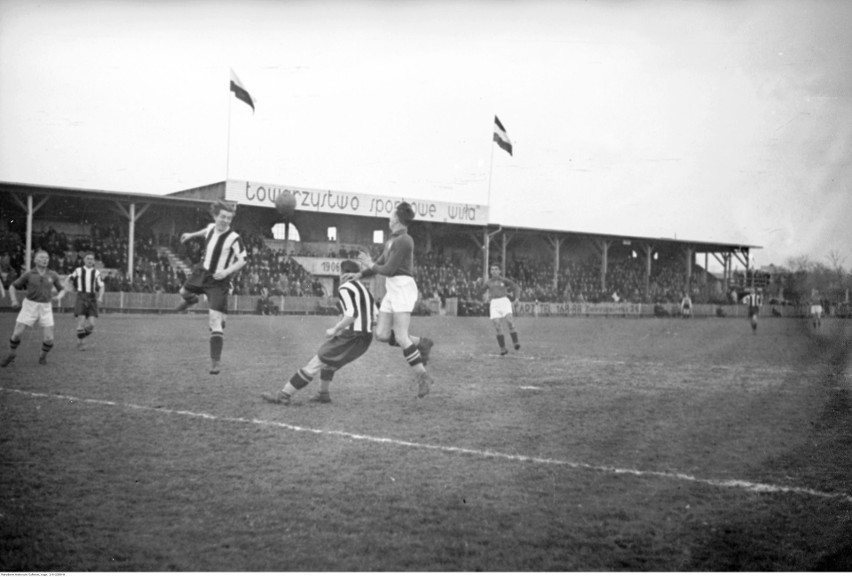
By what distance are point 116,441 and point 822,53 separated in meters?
6.48

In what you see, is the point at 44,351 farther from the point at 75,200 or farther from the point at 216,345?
the point at 75,200

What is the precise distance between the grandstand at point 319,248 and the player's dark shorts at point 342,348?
699 inches

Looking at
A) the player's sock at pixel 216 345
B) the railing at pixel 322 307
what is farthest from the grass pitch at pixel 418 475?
the railing at pixel 322 307

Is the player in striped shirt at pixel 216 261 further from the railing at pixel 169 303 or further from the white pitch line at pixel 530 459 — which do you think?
the railing at pixel 169 303

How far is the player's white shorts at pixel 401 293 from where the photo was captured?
7375 mm

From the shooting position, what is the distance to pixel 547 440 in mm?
5555

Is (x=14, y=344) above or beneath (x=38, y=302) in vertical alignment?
beneath

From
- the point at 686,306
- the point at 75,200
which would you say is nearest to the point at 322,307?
the point at 75,200

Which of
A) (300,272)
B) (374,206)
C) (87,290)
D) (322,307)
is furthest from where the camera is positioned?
(374,206)

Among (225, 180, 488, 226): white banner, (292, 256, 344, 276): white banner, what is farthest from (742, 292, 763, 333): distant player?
(292, 256, 344, 276): white banner

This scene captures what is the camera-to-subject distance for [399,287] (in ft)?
24.2

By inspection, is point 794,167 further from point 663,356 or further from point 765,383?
point 663,356

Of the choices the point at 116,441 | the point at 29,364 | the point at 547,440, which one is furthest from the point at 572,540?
the point at 29,364

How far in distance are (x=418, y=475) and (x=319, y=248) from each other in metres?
29.5
